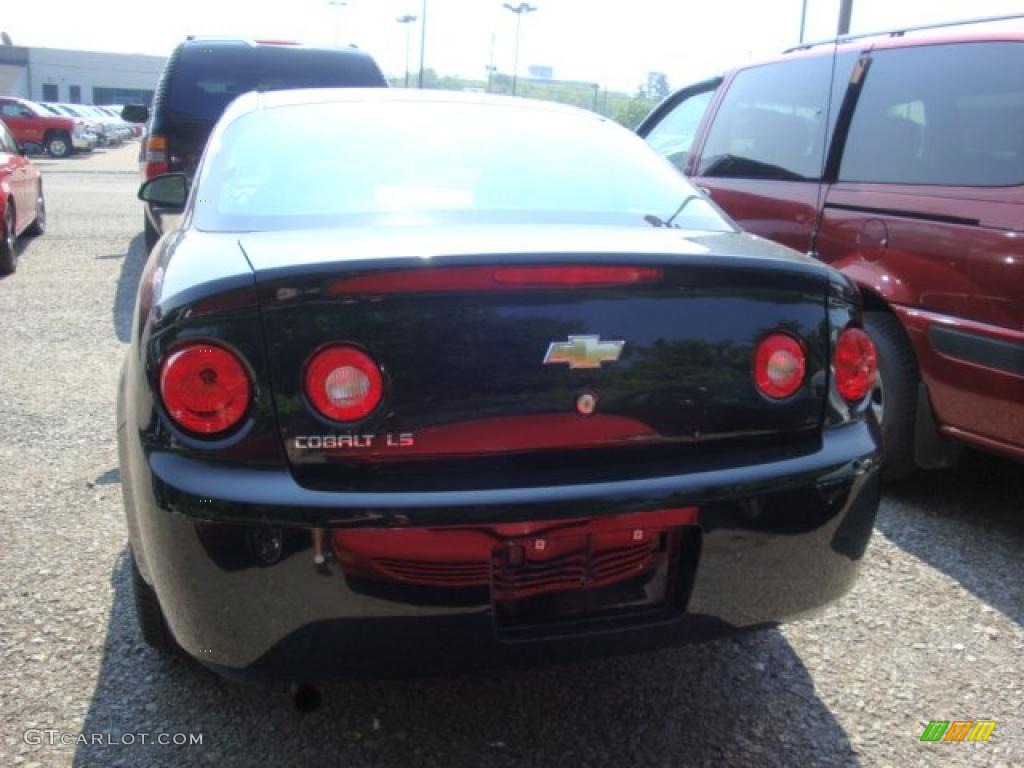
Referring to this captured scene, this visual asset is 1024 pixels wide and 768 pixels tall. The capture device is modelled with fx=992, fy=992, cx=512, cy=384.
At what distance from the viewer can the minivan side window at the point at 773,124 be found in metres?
4.48

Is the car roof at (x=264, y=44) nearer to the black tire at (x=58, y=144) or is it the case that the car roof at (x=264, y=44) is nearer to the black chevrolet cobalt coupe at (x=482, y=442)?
the black chevrolet cobalt coupe at (x=482, y=442)

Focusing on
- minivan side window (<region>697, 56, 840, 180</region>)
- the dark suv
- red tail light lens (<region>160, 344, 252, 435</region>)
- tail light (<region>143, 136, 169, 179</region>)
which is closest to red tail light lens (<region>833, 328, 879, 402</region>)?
red tail light lens (<region>160, 344, 252, 435</region>)

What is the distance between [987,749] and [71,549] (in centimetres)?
279

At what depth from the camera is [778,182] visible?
4594 millimetres

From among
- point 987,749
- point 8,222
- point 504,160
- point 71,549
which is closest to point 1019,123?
point 504,160

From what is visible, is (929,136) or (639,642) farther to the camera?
(929,136)

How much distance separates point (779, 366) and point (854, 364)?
0.85 ft

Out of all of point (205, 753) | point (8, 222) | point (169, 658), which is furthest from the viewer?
point (8, 222)

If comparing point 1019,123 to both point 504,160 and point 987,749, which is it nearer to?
point 504,160

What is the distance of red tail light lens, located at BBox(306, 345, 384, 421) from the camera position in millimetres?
1901

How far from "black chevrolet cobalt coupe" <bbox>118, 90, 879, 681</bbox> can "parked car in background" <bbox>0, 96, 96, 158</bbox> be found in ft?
98.8

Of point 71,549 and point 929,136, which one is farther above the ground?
point 929,136

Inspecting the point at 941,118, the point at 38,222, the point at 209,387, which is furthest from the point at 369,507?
the point at 38,222

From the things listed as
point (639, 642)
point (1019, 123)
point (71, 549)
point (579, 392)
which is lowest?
point (71, 549)
